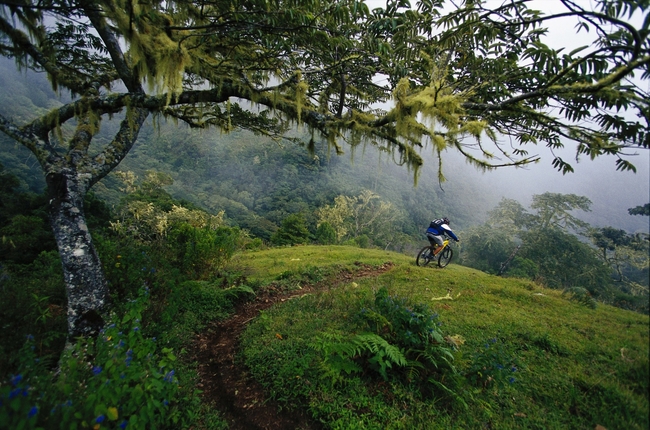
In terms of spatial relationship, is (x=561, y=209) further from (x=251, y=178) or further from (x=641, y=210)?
(x=251, y=178)

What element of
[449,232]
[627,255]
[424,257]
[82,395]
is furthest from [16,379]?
[424,257]

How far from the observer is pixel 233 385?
302 centimetres

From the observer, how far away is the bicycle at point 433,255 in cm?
866

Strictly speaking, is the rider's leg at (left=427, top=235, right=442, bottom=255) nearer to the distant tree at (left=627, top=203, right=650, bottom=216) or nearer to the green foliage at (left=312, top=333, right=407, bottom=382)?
the green foliage at (left=312, top=333, right=407, bottom=382)

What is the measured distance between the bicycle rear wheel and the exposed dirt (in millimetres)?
5888

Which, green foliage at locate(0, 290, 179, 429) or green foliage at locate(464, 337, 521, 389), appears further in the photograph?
green foliage at locate(464, 337, 521, 389)

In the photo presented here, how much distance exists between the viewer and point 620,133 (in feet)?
6.64

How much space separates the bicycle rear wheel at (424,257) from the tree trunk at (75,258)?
26.1 feet

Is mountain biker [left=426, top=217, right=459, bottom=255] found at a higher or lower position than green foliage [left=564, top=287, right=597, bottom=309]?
lower

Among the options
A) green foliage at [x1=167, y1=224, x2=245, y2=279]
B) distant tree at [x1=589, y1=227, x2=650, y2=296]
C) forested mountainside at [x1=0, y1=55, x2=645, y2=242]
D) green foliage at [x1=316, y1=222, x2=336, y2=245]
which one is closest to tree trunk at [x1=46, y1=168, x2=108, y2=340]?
green foliage at [x1=167, y1=224, x2=245, y2=279]

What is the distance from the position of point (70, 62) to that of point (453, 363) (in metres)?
8.43

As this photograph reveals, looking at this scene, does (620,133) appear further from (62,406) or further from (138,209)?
(138,209)

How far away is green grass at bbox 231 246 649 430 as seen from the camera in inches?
68.0

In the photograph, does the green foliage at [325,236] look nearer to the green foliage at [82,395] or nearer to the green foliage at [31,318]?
the green foliage at [31,318]
